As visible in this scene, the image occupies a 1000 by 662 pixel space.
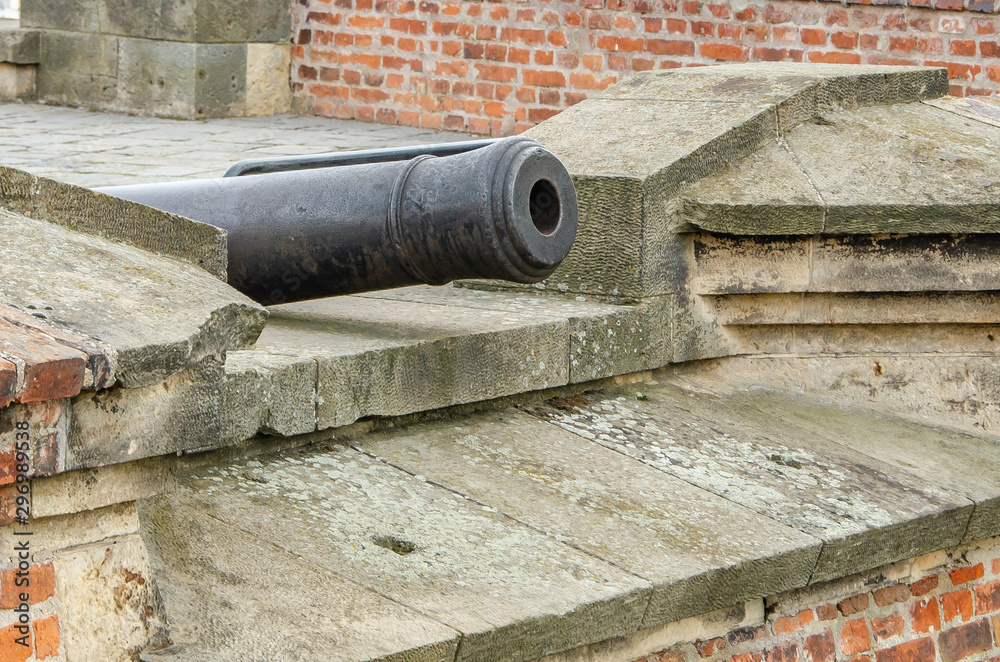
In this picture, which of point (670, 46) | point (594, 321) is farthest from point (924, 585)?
point (670, 46)

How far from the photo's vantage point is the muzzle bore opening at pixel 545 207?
10.1 ft

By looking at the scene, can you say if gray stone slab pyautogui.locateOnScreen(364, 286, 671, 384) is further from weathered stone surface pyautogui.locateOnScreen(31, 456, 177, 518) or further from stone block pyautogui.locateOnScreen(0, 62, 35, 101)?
stone block pyautogui.locateOnScreen(0, 62, 35, 101)

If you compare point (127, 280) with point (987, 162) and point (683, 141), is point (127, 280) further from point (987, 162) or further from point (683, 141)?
point (987, 162)

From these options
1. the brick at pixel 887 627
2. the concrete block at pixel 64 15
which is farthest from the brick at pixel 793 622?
the concrete block at pixel 64 15

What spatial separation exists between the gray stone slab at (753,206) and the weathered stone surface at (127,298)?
1771mm

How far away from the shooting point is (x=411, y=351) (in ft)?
10.1

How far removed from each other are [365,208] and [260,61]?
6.71m

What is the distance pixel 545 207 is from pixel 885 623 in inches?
51.6

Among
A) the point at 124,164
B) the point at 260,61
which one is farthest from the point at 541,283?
the point at 260,61

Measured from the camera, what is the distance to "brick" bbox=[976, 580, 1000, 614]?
347 centimetres

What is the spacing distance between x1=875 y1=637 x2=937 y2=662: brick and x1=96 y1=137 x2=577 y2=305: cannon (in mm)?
1260

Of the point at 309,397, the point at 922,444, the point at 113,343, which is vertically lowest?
the point at 922,444

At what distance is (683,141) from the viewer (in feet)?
12.8

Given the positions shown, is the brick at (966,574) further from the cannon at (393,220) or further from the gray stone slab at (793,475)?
the cannon at (393,220)
